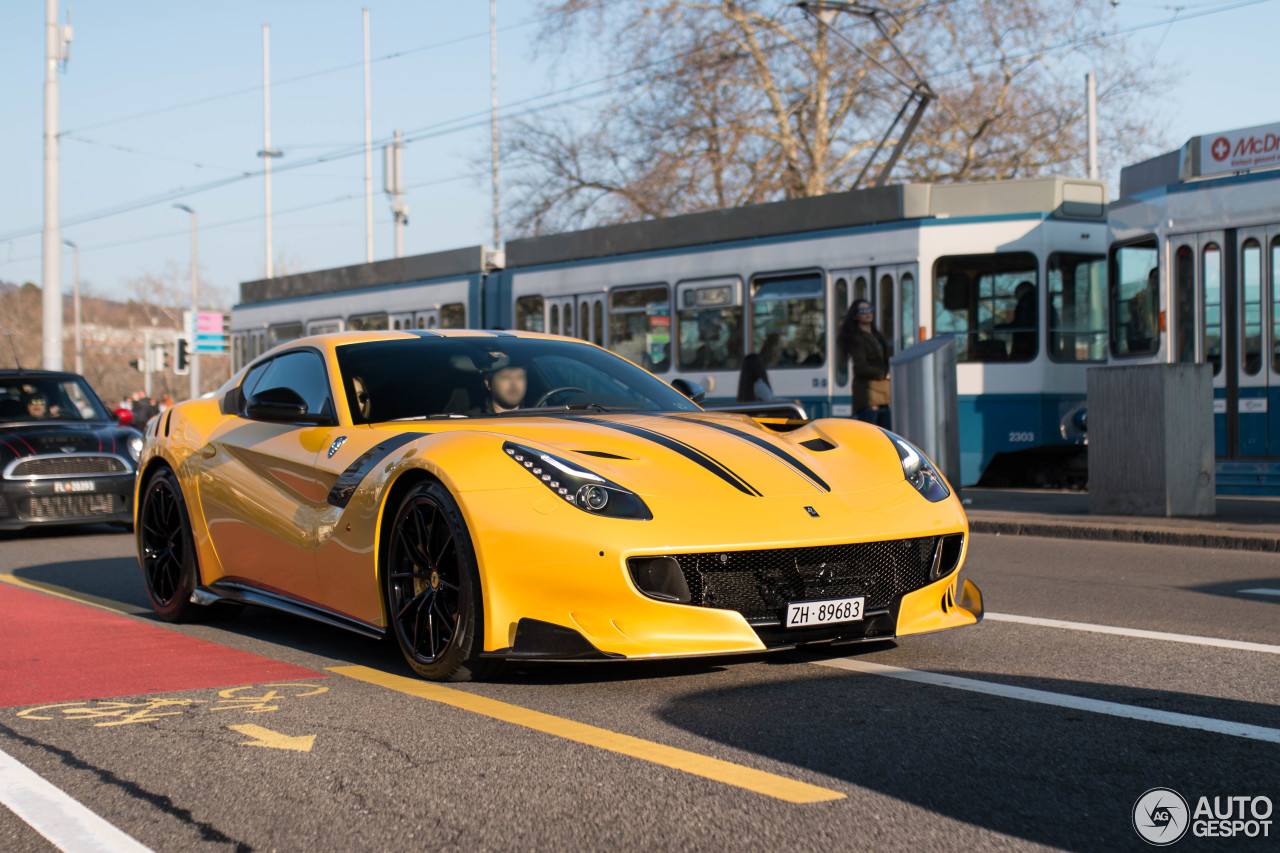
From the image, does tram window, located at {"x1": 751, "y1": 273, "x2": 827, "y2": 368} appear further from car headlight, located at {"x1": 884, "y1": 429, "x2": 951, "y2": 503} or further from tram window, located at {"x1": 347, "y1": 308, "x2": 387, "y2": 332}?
car headlight, located at {"x1": 884, "y1": 429, "x2": 951, "y2": 503}

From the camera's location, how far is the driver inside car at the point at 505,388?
596 centimetres

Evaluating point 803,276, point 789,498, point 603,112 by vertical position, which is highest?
point 603,112

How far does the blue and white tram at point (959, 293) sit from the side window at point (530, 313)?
139 inches

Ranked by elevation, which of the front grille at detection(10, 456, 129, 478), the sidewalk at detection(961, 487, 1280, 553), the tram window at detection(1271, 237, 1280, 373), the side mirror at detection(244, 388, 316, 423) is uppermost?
the tram window at detection(1271, 237, 1280, 373)

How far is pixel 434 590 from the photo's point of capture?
4949 millimetres

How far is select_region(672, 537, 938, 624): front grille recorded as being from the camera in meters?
4.61

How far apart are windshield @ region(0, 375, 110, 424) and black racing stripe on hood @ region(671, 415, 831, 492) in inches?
356

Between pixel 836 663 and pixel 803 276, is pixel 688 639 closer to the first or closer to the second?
pixel 836 663

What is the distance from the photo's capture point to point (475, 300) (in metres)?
21.5

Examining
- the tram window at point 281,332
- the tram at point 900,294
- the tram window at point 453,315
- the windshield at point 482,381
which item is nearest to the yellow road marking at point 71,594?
the windshield at point 482,381

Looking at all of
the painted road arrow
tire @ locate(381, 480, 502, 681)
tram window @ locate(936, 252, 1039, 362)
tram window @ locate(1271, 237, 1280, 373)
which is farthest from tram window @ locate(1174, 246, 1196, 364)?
the painted road arrow

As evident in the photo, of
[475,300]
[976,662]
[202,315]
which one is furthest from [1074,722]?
[202,315]

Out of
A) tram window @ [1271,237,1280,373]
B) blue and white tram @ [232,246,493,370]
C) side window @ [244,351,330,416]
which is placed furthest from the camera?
blue and white tram @ [232,246,493,370]

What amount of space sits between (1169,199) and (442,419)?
10.5 metres
